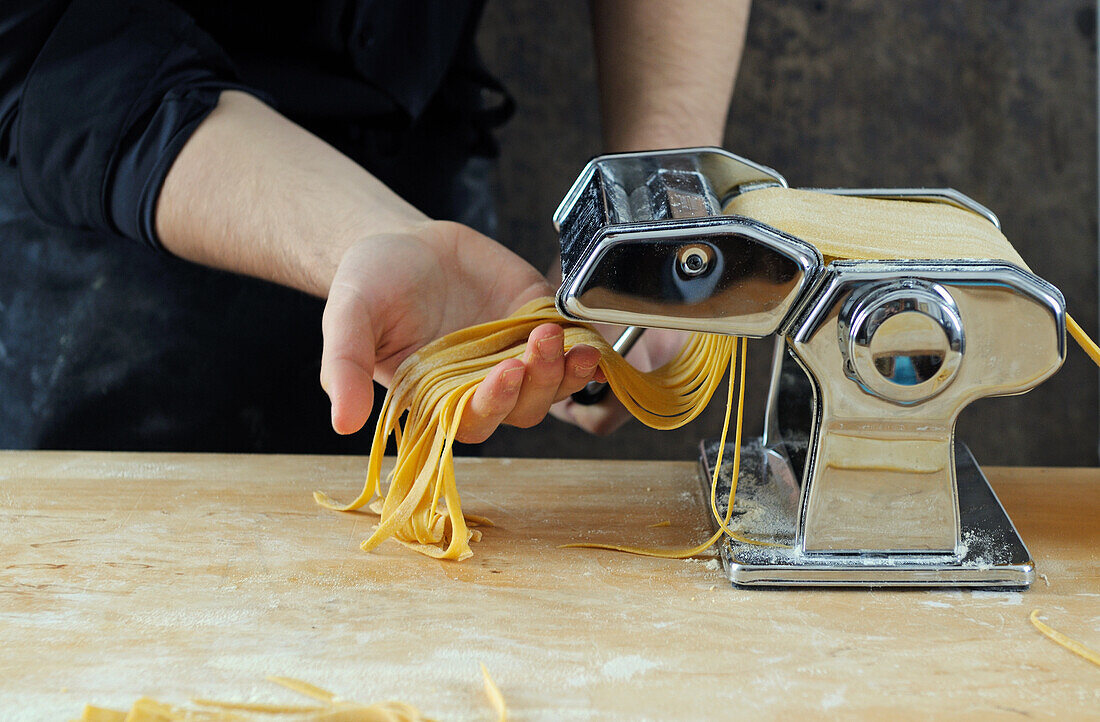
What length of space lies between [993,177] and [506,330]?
1.64m

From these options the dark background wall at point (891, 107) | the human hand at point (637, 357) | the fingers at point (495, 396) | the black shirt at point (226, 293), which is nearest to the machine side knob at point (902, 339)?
the fingers at point (495, 396)

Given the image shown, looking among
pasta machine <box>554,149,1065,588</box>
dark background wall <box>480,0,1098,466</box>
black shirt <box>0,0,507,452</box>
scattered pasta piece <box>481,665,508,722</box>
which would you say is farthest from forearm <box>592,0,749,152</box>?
scattered pasta piece <box>481,665,508,722</box>

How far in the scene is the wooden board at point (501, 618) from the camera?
0.57 meters

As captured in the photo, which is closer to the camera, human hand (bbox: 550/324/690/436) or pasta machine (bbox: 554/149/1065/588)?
pasta machine (bbox: 554/149/1065/588)

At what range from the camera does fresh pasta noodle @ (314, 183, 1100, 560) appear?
0.70 meters

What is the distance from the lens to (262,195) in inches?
39.4

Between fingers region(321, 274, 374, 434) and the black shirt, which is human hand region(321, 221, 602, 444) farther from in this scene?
the black shirt

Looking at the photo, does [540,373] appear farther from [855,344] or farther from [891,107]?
[891,107]

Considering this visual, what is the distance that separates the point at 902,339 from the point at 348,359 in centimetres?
39

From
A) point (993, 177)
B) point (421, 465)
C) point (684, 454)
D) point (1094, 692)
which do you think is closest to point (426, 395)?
point (421, 465)

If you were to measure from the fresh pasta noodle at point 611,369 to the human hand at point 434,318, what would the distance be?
0.03 meters

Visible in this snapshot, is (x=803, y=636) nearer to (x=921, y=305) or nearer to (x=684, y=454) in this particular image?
(x=921, y=305)

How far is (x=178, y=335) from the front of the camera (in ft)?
4.09

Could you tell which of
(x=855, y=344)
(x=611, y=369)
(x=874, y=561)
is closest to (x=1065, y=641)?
(x=874, y=561)
